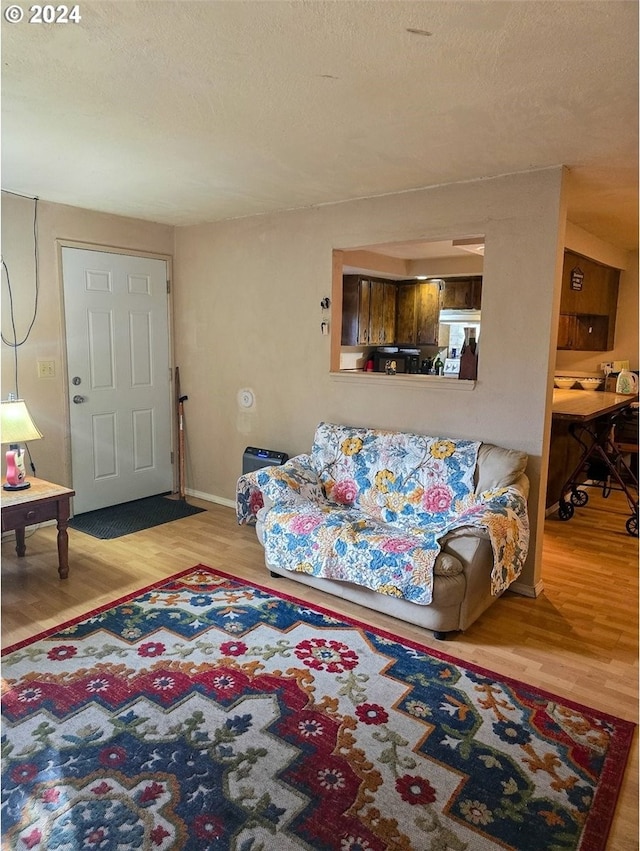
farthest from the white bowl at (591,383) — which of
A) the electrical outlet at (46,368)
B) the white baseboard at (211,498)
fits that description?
the electrical outlet at (46,368)

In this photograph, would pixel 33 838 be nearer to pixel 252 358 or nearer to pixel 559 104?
pixel 559 104

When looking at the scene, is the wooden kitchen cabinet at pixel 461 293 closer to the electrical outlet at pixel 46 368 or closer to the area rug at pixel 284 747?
the electrical outlet at pixel 46 368

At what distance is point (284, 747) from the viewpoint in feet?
6.84

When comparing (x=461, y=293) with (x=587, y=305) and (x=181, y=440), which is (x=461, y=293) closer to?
(x=587, y=305)

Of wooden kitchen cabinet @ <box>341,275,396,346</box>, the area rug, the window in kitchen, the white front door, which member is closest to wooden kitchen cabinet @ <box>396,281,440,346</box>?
the window in kitchen

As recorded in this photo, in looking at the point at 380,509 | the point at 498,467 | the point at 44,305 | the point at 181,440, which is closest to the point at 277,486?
the point at 380,509

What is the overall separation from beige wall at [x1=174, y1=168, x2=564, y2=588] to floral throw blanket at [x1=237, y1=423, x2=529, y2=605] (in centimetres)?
28

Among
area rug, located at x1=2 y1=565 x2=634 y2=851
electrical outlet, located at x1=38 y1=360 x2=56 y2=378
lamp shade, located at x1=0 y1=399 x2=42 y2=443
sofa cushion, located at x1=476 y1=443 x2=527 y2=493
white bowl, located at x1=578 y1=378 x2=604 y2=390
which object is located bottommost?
area rug, located at x1=2 y1=565 x2=634 y2=851

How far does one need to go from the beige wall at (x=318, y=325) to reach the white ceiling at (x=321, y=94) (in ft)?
0.81

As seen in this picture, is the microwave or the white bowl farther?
the microwave

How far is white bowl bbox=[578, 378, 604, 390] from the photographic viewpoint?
20.8 feet

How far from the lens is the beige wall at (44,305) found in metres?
4.04

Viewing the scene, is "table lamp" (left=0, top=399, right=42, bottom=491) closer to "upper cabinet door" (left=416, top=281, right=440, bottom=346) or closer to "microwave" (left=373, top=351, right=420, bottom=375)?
"microwave" (left=373, top=351, right=420, bottom=375)

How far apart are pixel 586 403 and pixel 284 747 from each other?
4.04 meters
